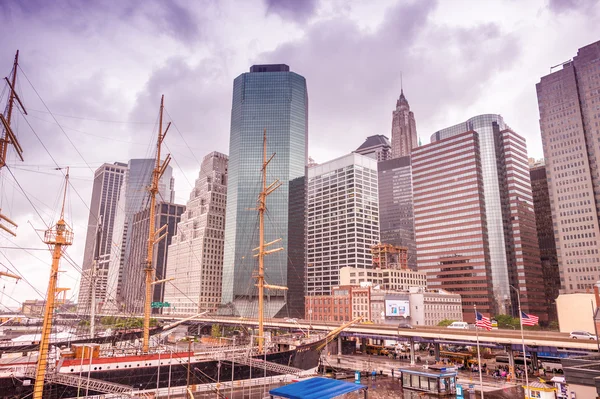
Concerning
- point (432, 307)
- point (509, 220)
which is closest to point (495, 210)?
point (509, 220)

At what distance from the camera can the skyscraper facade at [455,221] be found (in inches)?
6029

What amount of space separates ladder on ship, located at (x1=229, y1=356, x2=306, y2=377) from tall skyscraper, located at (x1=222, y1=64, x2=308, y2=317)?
11927 cm

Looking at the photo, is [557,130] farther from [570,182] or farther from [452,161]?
[452,161]

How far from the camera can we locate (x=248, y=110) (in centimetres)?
18750

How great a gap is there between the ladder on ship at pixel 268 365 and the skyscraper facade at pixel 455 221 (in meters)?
111

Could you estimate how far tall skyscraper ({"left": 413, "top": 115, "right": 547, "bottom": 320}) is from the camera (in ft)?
505

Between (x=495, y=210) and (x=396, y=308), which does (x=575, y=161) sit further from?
(x=396, y=308)

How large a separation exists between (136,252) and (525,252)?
149 m

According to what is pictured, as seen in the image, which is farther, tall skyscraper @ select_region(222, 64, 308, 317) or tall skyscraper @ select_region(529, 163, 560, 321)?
tall skyscraper @ select_region(222, 64, 308, 317)

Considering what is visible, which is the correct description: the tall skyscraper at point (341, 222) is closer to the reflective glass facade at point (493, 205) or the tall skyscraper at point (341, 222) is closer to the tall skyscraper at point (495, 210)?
the tall skyscraper at point (495, 210)

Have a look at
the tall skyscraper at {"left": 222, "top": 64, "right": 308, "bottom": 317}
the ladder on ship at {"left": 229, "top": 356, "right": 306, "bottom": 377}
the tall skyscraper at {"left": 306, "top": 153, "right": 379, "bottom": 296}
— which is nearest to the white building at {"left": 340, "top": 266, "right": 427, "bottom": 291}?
the tall skyscraper at {"left": 306, "top": 153, "right": 379, "bottom": 296}

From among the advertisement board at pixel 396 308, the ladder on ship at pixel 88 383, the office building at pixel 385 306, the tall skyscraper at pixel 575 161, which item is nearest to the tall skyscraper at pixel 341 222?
the office building at pixel 385 306

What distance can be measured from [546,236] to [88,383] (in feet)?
649

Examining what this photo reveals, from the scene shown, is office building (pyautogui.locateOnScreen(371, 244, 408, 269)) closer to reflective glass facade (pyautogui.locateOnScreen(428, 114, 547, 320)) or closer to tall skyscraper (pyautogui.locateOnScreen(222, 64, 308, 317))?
reflective glass facade (pyautogui.locateOnScreen(428, 114, 547, 320))
